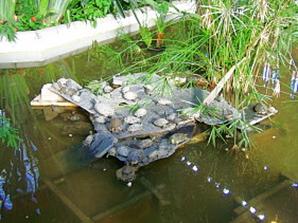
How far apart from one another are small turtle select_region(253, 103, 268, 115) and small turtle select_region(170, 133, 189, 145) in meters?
0.63

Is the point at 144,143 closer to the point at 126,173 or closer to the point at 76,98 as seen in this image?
the point at 126,173

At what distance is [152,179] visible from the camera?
2.72 m

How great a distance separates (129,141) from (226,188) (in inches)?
28.6

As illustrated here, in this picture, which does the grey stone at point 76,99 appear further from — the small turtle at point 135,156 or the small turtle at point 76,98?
the small turtle at point 135,156

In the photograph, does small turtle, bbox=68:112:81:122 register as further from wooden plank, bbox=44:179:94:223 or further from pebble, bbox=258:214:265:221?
pebble, bbox=258:214:265:221

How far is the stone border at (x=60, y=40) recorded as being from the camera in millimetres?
4109

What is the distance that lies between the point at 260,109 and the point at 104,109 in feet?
3.77

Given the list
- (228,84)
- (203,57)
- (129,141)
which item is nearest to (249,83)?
(228,84)

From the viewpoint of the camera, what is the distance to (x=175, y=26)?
4.59 m

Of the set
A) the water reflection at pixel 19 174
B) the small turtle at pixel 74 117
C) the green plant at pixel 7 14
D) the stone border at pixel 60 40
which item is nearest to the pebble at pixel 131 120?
the small turtle at pixel 74 117

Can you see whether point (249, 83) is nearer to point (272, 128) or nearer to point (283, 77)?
point (272, 128)

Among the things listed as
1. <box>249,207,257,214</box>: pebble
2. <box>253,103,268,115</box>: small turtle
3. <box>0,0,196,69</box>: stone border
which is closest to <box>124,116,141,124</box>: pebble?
<box>253,103,268,115</box>: small turtle

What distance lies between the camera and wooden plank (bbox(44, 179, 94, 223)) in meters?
2.42

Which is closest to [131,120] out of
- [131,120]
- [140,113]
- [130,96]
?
[131,120]
